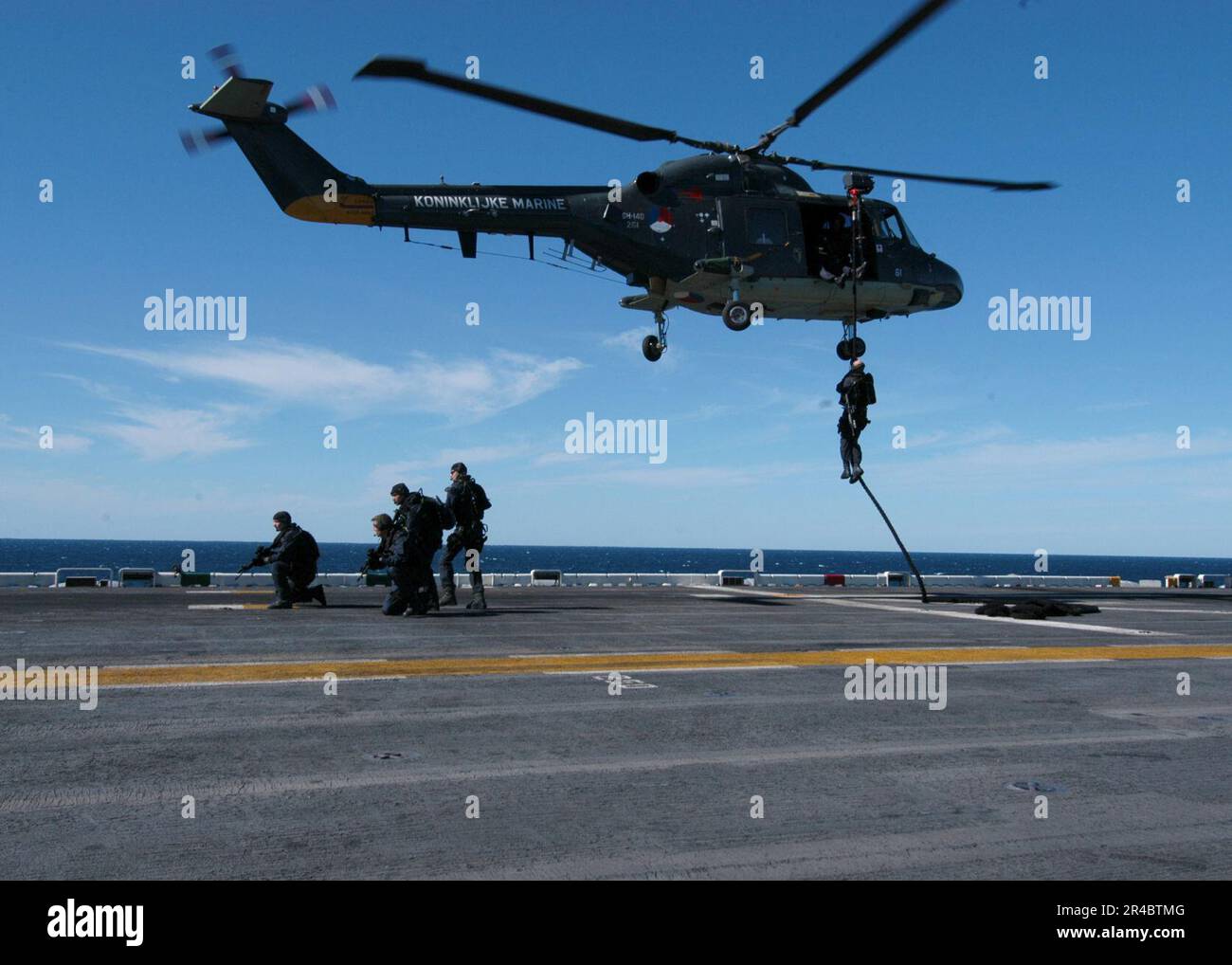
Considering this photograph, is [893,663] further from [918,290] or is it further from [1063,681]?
[918,290]

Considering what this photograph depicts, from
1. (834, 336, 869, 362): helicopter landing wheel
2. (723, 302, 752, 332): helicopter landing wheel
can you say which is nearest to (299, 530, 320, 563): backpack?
(723, 302, 752, 332): helicopter landing wheel

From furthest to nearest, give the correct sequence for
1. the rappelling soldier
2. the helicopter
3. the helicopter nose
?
the helicopter nose, the helicopter, the rappelling soldier

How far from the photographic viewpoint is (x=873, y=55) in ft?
53.5

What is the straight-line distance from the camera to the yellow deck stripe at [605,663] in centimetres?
862

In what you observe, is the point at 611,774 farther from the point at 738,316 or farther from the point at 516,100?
the point at 738,316

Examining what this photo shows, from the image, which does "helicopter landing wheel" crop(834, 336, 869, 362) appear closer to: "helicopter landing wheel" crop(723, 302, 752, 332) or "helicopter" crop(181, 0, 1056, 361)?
"helicopter" crop(181, 0, 1056, 361)

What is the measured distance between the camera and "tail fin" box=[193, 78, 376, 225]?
22297 millimetres

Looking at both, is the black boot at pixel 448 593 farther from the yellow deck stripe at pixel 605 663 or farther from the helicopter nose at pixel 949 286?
the helicopter nose at pixel 949 286

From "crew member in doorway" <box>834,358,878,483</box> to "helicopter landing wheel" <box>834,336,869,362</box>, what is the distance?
8549 millimetres

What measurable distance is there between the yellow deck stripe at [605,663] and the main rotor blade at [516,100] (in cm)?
962

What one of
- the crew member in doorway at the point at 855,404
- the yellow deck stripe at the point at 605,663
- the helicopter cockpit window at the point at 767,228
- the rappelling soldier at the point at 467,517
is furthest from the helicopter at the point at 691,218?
the yellow deck stripe at the point at 605,663

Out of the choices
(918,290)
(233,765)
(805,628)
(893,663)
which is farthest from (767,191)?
(233,765)

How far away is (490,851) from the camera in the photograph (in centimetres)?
418
